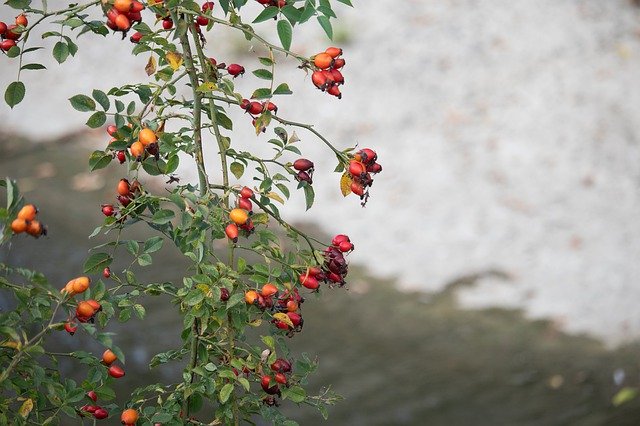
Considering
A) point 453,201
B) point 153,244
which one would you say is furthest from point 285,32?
point 453,201

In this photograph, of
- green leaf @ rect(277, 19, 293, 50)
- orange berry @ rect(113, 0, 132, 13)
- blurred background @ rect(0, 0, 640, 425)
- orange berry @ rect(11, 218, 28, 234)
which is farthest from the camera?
blurred background @ rect(0, 0, 640, 425)

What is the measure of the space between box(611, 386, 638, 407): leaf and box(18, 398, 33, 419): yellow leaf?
289cm

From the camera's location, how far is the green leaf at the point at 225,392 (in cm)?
126

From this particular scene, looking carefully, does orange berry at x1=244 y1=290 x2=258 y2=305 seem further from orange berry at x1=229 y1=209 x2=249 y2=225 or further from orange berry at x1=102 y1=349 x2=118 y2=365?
orange berry at x1=102 y1=349 x2=118 y2=365

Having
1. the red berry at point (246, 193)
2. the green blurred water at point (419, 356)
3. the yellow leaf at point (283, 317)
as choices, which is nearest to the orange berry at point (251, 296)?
the yellow leaf at point (283, 317)

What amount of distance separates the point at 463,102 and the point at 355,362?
2.21 m

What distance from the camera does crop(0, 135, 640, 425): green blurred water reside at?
3.52 meters

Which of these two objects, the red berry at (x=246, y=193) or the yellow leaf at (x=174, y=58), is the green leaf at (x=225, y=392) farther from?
the yellow leaf at (x=174, y=58)

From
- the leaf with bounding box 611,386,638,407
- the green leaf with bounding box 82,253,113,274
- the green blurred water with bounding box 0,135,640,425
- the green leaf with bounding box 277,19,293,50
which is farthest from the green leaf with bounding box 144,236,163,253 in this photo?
the leaf with bounding box 611,386,638,407

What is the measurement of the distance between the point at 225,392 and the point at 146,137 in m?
0.42

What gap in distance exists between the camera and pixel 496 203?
15.2ft

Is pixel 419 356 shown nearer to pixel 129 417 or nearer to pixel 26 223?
pixel 129 417

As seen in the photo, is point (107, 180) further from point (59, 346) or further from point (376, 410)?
point (376, 410)

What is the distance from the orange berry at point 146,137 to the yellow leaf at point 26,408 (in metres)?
0.46
